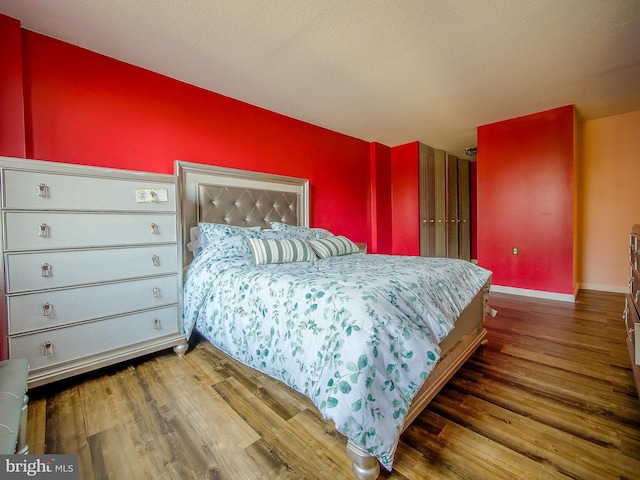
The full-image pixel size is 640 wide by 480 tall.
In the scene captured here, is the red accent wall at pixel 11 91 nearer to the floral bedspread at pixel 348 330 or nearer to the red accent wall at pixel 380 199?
the floral bedspread at pixel 348 330

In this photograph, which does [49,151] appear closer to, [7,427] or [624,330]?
[7,427]

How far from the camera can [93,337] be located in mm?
1705

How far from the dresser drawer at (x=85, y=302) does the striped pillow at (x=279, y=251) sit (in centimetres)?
65

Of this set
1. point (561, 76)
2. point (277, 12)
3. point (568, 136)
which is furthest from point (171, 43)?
point (568, 136)

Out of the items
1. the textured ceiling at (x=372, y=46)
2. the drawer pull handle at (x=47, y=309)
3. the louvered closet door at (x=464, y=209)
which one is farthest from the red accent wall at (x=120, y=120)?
the louvered closet door at (x=464, y=209)

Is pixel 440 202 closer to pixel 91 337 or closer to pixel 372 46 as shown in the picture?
pixel 372 46

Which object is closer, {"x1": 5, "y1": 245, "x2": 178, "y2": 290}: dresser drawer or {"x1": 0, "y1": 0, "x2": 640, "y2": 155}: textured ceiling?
{"x1": 5, "y1": 245, "x2": 178, "y2": 290}: dresser drawer

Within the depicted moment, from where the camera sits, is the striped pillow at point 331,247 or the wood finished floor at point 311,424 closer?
the wood finished floor at point 311,424

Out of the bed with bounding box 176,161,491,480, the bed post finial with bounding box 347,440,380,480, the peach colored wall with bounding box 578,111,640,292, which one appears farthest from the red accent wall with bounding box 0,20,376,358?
the peach colored wall with bounding box 578,111,640,292

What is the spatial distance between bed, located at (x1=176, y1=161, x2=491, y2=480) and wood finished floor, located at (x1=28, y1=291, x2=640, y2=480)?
16cm

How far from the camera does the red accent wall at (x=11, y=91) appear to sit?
1.70 m

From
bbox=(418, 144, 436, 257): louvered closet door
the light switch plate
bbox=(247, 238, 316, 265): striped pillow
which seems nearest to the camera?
the light switch plate

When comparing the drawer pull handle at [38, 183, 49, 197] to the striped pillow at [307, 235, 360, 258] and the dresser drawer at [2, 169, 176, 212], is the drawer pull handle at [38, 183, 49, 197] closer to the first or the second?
the dresser drawer at [2, 169, 176, 212]

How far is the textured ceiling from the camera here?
5.60ft
